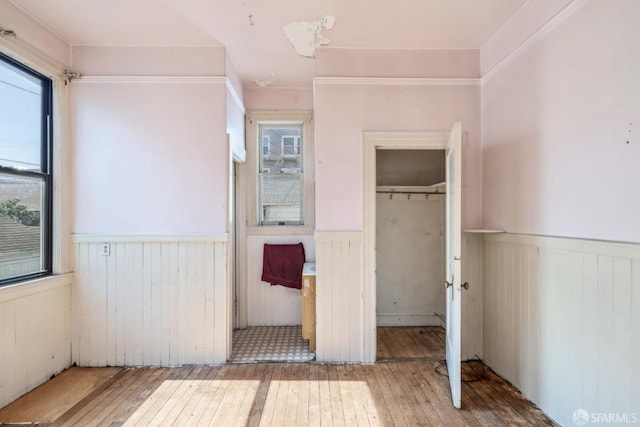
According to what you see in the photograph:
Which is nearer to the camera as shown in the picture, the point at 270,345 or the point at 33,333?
the point at 33,333

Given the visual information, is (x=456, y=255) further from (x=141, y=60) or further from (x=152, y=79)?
(x=141, y=60)

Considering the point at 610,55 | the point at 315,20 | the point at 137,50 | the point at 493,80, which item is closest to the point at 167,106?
the point at 137,50

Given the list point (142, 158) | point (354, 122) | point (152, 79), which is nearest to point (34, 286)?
point (142, 158)

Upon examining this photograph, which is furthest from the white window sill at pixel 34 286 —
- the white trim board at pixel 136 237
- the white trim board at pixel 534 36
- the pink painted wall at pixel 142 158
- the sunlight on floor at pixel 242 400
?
the white trim board at pixel 534 36

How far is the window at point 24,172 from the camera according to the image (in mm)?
2295

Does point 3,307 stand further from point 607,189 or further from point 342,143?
point 607,189

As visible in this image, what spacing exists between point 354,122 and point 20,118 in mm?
2660

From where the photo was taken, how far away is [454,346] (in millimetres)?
2201

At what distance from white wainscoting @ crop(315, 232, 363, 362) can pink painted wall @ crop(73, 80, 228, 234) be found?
1118 mm

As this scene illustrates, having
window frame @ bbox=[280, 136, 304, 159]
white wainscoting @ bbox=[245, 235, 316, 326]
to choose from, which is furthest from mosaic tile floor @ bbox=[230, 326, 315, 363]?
window frame @ bbox=[280, 136, 304, 159]

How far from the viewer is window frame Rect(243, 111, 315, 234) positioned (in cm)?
381

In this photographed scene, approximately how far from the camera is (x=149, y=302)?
2.82 m

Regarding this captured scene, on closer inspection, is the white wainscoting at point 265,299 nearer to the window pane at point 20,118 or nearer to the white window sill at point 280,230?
the white window sill at point 280,230

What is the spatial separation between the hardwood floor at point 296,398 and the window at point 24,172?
1.04m
